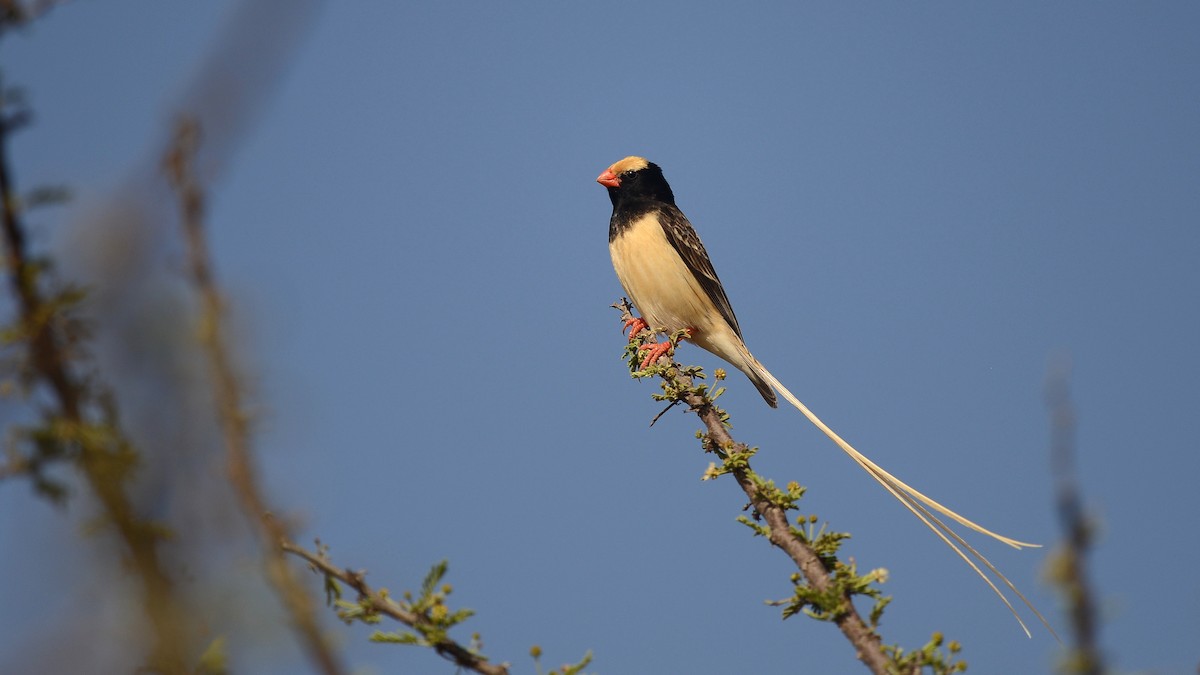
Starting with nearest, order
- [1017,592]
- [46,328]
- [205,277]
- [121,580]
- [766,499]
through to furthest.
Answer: [205,277] → [121,580] → [46,328] → [766,499] → [1017,592]

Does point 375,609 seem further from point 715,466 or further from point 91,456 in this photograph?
point 715,466

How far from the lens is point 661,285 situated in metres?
8.50

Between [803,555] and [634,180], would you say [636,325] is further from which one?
[803,555]

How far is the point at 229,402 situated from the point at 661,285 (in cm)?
754

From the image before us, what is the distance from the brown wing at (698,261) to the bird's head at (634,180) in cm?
72

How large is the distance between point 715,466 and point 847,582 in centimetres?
86

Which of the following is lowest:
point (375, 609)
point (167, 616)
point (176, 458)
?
point (167, 616)

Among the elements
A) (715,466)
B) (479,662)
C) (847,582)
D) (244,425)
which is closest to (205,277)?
(244,425)

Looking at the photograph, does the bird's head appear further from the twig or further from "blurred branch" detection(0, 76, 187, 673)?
"blurred branch" detection(0, 76, 187, 673)

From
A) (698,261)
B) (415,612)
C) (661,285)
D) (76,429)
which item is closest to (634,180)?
(698,261)

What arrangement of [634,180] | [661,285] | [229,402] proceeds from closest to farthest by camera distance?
1. [229,402]
2. [661,285]
3. [634,180]

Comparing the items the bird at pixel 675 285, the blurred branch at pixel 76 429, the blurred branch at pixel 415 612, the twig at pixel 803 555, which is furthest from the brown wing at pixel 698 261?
the blurred branch at pixel 76 429

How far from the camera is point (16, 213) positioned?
1226 mm

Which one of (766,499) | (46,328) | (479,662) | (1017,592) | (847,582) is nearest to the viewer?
(46,328)
